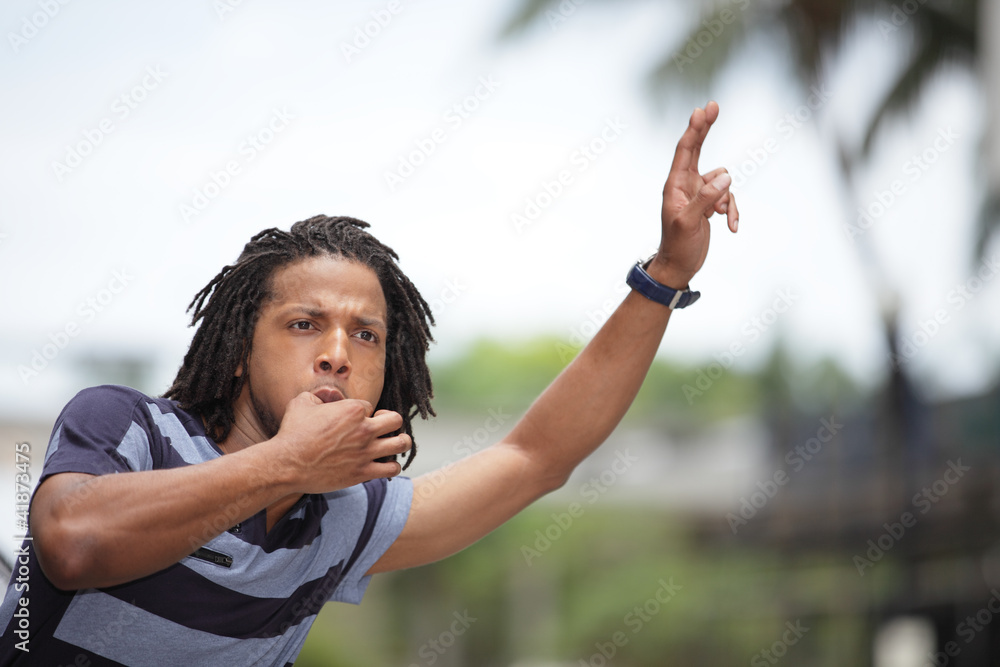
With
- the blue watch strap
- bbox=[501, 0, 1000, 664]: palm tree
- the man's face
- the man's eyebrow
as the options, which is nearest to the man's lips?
the man's face

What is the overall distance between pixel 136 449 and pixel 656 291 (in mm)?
1353

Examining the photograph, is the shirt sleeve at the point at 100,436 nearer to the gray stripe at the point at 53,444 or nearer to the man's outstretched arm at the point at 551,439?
the gray stripe at the point at 53,444

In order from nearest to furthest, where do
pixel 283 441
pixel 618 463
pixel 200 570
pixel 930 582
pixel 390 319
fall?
pixel 283 441, pixel 200 570, pixel 390 319, pixel 930 582, pixel 618 463

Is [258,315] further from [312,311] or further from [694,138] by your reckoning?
[694,138]

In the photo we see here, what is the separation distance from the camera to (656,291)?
2.54m

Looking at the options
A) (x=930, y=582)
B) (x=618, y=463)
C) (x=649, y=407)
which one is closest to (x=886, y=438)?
(x=930, y=582)

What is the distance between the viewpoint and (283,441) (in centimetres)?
178

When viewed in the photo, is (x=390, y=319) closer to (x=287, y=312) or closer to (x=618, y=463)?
(x=287, y=312)

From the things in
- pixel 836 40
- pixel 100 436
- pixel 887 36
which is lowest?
pixel 100 436

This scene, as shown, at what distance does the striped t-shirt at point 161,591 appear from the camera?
1917 mm

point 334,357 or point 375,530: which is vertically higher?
point 334,357

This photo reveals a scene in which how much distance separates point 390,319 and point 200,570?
845 mm

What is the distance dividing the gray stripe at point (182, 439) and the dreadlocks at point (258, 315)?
11 cm

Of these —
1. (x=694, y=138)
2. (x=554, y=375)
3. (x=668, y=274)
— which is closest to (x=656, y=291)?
(x=668, y=274)
